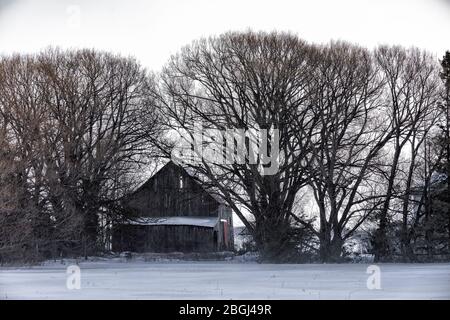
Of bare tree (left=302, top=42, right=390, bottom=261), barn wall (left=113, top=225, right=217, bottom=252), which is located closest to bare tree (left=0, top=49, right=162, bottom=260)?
barn wall (left=113, top=225, right=217, bottom=252)

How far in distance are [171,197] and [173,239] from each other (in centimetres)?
248

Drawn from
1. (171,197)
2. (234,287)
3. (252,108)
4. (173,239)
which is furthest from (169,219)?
(234,287)

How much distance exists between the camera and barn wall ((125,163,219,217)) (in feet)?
111

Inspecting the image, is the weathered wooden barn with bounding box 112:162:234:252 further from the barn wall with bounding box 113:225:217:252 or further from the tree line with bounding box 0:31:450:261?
the tree line with bounding box 0:31:450:261

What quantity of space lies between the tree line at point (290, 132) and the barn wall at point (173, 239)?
3896mm

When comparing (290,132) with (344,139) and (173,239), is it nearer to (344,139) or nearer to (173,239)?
(344,139)

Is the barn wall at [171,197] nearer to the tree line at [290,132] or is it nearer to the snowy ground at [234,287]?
the tree line at [290,132]

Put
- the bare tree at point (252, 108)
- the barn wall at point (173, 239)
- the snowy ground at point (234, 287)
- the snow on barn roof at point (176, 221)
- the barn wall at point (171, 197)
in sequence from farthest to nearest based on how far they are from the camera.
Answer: the barn wall at point (173, 239) → the snow on barn roof at point (176, 221) → the barn wall at point (171, 197) → the bare tree at point (252, 108) → the snowy ground at point (234, 287)

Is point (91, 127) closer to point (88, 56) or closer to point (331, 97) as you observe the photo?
point (88, 56)

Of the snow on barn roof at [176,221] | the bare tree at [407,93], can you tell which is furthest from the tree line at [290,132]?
the snow on barn roof at [176,221]

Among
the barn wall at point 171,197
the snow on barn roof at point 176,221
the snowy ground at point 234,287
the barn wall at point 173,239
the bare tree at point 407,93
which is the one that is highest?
the bare tree at point 407,93

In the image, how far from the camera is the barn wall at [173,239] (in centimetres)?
3700
